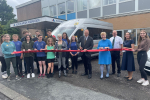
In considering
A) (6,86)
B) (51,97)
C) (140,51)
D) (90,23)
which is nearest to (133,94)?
(140,51)

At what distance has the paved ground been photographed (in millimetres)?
3496

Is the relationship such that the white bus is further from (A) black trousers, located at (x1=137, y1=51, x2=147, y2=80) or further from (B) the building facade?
(B) the building facade

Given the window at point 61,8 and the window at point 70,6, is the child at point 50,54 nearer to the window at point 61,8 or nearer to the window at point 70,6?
the window at point 70,6

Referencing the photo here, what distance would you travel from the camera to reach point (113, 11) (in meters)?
13.9

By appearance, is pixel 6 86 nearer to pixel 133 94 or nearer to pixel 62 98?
pixel 62 98

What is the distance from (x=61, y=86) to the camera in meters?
4.27

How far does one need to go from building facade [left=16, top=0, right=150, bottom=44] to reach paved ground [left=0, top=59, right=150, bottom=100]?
9.06 metres

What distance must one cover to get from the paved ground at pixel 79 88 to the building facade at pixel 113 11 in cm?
906

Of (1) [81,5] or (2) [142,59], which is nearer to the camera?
(2) [142,59]

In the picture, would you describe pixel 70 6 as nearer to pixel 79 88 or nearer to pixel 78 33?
pixel 78 33

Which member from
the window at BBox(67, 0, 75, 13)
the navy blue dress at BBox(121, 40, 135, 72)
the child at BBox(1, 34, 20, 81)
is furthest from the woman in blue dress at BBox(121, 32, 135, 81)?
the window at BBox(67, 0, 75, 13)

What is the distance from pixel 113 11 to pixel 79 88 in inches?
483

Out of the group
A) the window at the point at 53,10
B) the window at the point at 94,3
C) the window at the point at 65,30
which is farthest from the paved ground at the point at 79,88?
the window at the point at 53,10

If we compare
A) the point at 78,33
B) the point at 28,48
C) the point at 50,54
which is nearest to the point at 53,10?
the point at 78,33
